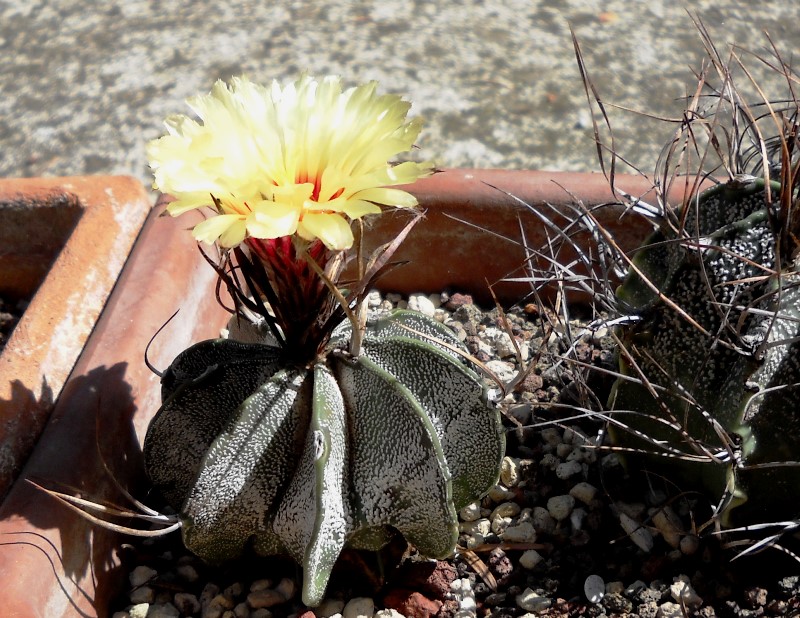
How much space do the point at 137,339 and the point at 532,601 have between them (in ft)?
1.54

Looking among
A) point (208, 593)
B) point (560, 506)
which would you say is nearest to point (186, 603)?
point (208, 593)

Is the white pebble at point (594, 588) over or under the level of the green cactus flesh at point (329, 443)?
under

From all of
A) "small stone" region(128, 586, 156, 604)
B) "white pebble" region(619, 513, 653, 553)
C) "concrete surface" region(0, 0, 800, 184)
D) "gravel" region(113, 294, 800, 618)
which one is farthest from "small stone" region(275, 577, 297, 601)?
"concrete surface" region(0, 0, 800, 184)

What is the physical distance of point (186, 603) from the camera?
0.93 m

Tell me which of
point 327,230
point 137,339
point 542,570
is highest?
point 327,230

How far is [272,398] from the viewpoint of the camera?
0.80m

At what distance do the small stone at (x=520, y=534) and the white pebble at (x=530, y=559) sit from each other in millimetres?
14

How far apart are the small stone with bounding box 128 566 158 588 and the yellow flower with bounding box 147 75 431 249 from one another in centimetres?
41

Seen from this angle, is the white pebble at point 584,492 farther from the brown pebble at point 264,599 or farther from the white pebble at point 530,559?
the brown pebble at point 264,599

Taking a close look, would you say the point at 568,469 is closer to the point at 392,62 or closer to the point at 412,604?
the point at 412,604

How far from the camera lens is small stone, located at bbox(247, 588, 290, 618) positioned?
92 centimetres

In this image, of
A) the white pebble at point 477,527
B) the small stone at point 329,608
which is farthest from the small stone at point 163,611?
the white pebble at point 477,527

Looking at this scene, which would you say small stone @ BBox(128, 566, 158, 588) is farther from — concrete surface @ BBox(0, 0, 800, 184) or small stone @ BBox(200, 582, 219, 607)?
concrete surface @ BBox(0, 0, 800, 184)

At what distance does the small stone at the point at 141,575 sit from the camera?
94cm
